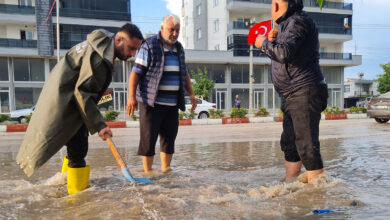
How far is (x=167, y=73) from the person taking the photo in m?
3.49

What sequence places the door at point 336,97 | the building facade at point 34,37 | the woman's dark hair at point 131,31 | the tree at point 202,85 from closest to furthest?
the woman's dark hair at point 131,31 < the building facade at point 34,37 < the tree at point 202,85 < the door at point 336,97

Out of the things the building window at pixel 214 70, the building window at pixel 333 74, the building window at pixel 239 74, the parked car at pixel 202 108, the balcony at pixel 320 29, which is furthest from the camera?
the building window at pixel 333 74

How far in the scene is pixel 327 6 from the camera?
111 ft

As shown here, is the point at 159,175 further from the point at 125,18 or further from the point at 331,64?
the point at 331,64

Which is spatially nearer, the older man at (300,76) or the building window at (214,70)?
the older man at (300,76)

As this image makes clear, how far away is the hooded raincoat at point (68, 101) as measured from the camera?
245 cm

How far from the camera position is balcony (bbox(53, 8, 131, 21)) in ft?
87.1

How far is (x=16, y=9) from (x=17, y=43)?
278cm

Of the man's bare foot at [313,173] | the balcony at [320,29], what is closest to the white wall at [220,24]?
the balcony at [320,29]

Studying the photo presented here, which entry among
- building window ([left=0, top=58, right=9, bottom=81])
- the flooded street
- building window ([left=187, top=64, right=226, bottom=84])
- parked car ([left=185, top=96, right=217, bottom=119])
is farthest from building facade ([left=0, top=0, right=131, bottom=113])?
the flooded street

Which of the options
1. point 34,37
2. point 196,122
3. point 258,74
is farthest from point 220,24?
point 196,122

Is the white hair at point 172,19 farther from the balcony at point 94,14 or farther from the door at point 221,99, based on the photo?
the door at point 221,99

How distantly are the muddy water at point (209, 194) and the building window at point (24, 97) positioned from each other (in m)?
24.1

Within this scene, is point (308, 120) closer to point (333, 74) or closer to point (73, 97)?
point (73, 97)
